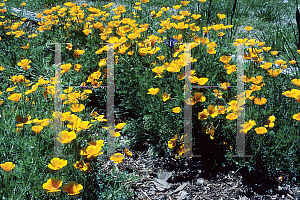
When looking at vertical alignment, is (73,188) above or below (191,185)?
above

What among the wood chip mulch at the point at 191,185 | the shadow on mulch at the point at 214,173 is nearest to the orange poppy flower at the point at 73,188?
the wood chip mulch at the point at 191,185

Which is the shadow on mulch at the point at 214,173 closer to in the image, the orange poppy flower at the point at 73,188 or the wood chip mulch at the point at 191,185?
the wood chip mulch at the point at 191,185

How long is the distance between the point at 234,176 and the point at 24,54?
2.98m

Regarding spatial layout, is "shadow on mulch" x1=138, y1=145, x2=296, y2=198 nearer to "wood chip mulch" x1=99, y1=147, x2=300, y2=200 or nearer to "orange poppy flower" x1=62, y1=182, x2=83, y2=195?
"wood chip mulch" x1=99, y1=147, x2=300, y2=200

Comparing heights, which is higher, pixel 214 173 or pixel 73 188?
pixel 73 188

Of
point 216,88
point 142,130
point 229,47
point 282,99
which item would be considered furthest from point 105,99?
point 282,99

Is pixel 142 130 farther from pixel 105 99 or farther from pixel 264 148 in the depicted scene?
pixel 264 148

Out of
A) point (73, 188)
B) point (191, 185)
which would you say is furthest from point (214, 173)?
point (73, 188)

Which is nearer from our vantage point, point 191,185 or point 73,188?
point 73,188

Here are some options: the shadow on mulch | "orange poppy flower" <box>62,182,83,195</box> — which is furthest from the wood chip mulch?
"orange poppy flower" <box>62,182,83,195</box>

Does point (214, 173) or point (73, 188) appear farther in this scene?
point (214, 173)

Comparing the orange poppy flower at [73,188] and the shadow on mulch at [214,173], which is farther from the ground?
the orange poppy flower at [73,188]

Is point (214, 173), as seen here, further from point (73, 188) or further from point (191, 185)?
point (73, 188)

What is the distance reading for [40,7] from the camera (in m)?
5.85
